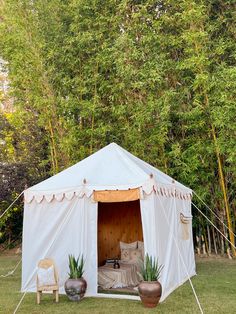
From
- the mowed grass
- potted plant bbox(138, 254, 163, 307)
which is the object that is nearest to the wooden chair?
the mowed grass

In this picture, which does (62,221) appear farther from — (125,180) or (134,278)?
(134,278)

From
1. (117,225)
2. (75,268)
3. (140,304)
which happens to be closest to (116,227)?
(117,225)

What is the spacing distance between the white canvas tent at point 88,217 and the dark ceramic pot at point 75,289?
0.23 m

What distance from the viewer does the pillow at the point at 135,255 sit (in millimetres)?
5996

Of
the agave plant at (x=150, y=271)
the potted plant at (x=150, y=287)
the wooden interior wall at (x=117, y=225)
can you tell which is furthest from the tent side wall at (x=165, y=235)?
the wooden interior wall at (x=117, y=225)

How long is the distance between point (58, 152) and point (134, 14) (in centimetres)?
352

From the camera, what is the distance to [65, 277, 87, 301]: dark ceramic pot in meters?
4.48

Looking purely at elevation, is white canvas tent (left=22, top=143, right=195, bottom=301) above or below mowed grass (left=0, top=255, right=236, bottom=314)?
above

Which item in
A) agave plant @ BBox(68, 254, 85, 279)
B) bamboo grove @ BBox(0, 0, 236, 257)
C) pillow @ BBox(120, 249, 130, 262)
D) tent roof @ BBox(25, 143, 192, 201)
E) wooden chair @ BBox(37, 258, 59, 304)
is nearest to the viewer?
wooden chair @ BBox(37, 258, 59, 304)

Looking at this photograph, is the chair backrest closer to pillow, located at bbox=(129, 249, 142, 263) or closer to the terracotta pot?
the terracotta pot

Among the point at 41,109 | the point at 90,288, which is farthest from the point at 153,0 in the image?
the point at 90,288

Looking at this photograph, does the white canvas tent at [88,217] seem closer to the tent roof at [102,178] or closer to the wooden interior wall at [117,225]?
the tent roof at [102,178]

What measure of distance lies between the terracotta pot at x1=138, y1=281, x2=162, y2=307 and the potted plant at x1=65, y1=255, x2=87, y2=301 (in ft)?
2.68

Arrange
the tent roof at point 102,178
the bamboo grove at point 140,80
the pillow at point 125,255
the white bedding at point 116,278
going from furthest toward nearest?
the bamboo grove at point 140,80 → the pillow at point 125,255 → the white bedding at point 116,278 → the tent roof at point 102,178
